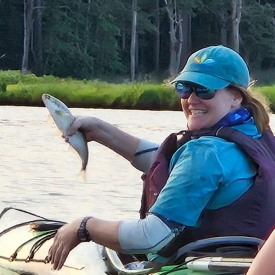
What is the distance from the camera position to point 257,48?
1471 inches

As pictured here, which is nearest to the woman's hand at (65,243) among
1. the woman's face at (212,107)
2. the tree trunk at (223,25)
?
the woman's face at (212,107)

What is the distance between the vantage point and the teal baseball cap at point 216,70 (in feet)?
8.39

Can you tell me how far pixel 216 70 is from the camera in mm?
2570

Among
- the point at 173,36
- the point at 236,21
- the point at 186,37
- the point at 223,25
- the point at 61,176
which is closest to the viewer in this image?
the point at 61,176

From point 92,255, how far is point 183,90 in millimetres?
820

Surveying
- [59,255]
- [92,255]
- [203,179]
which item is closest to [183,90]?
[203,179]

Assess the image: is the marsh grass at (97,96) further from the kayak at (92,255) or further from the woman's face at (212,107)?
the woman's face at (212,107)

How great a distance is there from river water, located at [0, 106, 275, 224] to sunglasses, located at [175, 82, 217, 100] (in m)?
1.99

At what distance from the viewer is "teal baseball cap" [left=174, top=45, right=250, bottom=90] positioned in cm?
256

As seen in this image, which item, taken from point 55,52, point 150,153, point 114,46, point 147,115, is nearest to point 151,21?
point 114,46

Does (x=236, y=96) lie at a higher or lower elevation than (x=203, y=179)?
higher

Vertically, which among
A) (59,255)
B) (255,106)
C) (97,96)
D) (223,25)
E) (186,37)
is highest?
(255,106)

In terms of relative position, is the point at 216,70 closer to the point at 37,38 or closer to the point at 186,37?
the point at 37,38

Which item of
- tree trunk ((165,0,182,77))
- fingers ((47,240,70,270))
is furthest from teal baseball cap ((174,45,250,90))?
tree trunk ((165,0,182,77))
